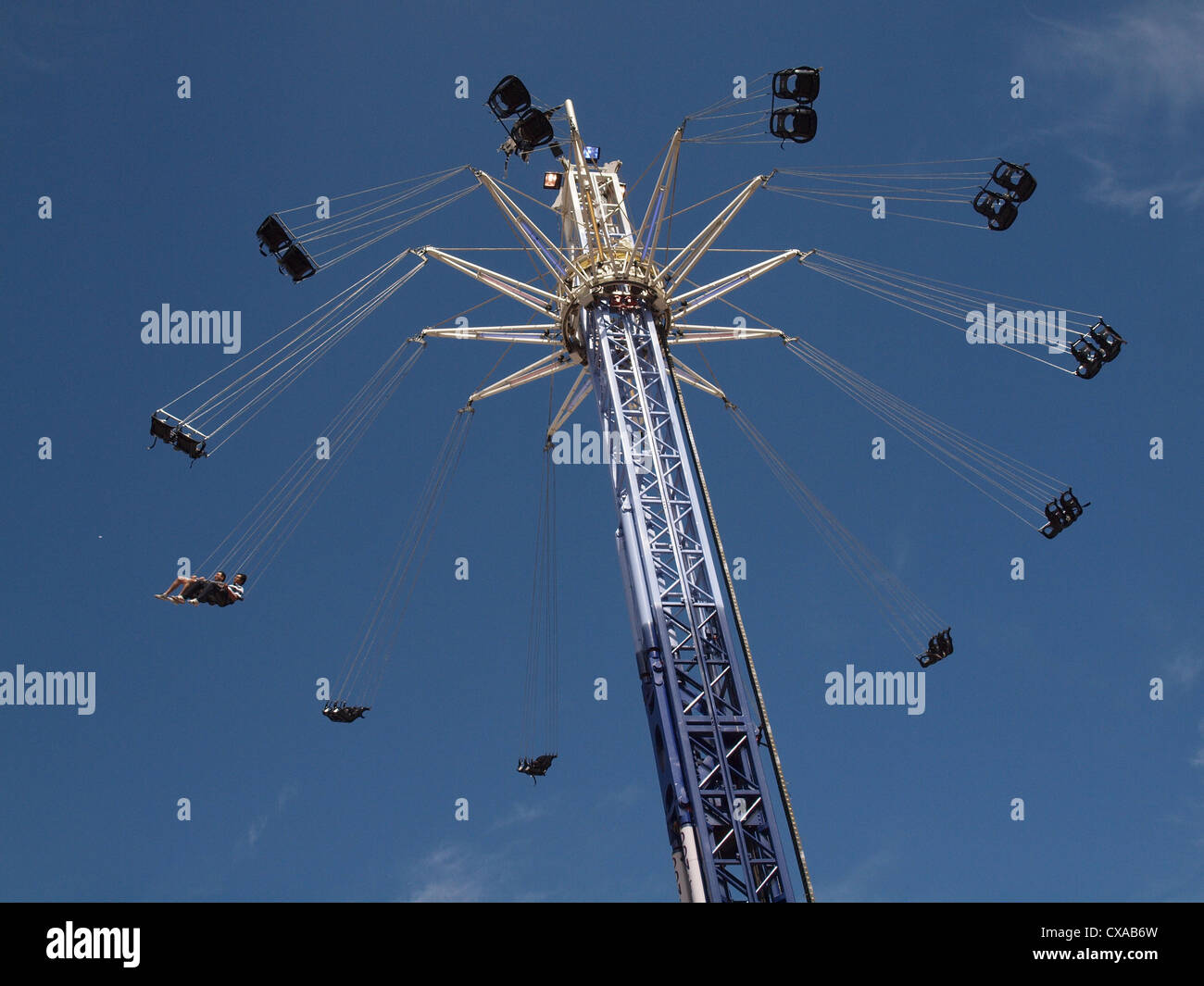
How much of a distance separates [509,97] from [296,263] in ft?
25.8

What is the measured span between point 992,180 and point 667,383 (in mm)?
12513

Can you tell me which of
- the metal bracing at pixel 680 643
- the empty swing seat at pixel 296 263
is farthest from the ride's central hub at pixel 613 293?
the empty swing seat at pixel 296 263

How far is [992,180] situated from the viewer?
3575cm

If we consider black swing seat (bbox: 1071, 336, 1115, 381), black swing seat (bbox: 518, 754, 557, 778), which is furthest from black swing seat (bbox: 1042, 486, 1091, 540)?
black swing seat (bbox: 518, 754, 557, 778)

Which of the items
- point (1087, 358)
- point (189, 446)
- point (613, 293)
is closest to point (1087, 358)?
point (1087, 358)

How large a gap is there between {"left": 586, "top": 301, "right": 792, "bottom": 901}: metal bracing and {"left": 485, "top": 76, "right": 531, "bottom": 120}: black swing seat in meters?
6.26

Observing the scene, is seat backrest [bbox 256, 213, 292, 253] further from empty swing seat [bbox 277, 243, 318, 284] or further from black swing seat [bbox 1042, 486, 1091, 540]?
black swing seat [bbox 1042, 486, 1091, 540]

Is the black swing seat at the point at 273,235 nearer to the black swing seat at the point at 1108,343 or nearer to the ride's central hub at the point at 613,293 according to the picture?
the ride's central hub at the point at 613,293

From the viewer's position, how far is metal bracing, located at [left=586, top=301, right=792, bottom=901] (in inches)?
994

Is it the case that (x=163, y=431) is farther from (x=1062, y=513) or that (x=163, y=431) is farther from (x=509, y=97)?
(x=1062, y=513)

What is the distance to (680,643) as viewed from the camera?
92.2 feet
